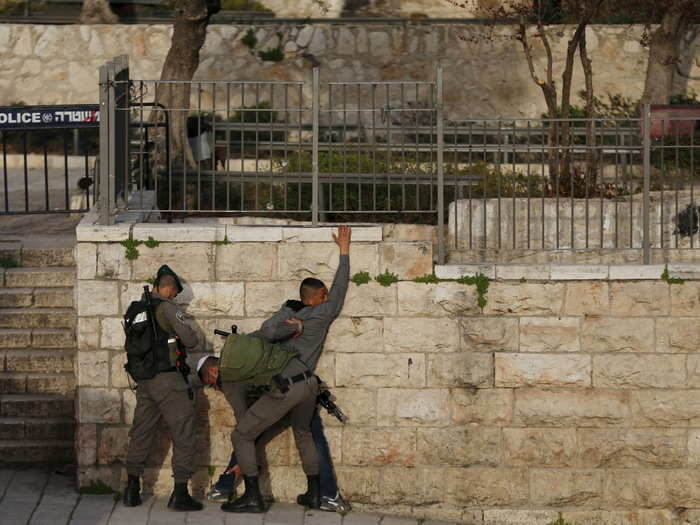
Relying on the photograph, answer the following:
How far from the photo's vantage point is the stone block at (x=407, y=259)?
10531 mm

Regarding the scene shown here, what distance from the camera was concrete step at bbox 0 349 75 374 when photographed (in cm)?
1127

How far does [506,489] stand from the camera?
35.4 ft

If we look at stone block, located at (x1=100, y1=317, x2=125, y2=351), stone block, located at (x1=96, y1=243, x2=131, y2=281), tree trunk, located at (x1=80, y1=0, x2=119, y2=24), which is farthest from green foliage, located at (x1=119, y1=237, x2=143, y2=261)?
tree trunk, located at (x1=80, y1=0, x2=119, y2=24)

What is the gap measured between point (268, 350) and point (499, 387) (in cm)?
179

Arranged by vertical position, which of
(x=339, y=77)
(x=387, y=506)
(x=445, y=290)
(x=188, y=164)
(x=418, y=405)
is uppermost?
(x=339, y=77)

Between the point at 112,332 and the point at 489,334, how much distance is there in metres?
2.74

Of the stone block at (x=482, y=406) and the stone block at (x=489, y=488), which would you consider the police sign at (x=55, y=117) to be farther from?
the stone block at (x=489, y=488)

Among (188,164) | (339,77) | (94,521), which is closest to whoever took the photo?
(94,521)

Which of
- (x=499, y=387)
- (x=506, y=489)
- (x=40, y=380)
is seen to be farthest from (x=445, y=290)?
(x=40, y=380)

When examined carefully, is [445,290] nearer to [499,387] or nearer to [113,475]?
[499,387]

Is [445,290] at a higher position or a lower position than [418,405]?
higher

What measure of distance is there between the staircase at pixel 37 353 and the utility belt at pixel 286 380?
189cm

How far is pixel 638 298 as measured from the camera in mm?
10672

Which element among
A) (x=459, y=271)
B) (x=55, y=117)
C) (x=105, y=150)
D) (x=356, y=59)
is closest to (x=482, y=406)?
(x=459, y=271)
